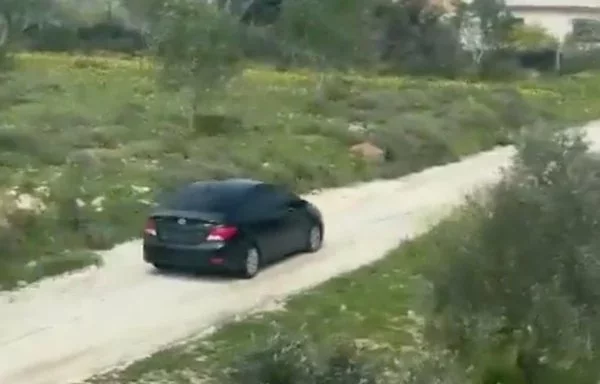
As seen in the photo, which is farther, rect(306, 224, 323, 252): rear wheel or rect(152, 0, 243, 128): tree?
rect(152, 0, 243, 128): tree

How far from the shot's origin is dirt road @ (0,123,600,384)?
14.8 meters

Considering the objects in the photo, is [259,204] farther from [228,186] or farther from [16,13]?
[16,13]

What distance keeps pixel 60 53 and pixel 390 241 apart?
127 feet

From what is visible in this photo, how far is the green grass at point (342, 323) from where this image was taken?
46.2 feet

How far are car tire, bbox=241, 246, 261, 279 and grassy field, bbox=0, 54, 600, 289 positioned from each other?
232 cm

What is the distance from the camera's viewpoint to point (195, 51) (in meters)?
33.1

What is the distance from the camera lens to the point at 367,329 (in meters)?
16.7

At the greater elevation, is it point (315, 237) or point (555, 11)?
point (315, 237)

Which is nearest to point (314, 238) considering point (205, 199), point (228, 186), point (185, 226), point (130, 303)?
point (228, 186)

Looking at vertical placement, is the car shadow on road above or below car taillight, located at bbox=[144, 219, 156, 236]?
below

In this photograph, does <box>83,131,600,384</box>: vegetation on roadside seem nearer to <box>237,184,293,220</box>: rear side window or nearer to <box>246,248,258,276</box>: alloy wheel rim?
<box>246,248,258,276</box>: alloy wheel rim

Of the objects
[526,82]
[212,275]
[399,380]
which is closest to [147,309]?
[212,275]

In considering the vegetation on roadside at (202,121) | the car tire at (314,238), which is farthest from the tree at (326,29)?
the car tire at (314,238)

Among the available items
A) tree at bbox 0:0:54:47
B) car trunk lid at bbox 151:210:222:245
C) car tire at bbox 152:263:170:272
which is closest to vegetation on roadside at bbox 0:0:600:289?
car tire at bbox 152:263:170:272
